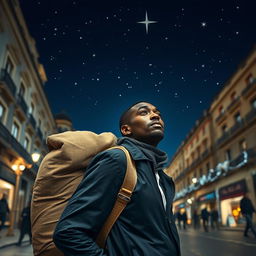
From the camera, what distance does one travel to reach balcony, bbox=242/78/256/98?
68.8 ft

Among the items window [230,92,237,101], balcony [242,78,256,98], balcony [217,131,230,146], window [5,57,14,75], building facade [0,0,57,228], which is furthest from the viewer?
balcony [217,131,230,146]

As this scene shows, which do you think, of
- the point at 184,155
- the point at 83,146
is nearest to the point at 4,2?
the point at 83,146

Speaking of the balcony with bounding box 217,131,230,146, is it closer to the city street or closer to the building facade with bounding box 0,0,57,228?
the city street

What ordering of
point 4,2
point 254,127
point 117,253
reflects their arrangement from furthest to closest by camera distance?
point 254,127 < point 4,2 < point 117,253

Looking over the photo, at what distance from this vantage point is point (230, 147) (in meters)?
25.8

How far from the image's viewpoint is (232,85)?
2542 cm

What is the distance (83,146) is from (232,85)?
85.9ft

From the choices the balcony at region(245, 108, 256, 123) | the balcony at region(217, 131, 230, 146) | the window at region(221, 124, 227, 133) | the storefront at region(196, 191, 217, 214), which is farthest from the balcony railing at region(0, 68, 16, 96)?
the storefront at region(196, 191, 217, 214)

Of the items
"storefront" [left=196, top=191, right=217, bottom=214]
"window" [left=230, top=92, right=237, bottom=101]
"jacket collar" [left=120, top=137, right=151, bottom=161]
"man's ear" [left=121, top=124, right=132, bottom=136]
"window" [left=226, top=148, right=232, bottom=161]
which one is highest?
"window" [left=230, top=92, right=237, bottom=101]

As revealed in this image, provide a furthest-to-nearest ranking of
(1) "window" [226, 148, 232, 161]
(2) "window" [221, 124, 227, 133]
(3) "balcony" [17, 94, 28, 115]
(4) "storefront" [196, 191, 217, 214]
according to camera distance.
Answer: (4) "storefront" [196, 191, 217, 214]
(2) "window" [221, 124, 227, 133]
(1) "window" [226, 148, 232, 161]
(3) "balcony" [17, 94, 28, 115]

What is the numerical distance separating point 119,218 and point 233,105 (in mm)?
25200

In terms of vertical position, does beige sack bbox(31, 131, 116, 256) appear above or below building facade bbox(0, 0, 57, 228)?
below

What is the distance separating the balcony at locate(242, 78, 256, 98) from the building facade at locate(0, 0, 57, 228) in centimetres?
1713

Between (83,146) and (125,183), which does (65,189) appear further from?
(125,183)
